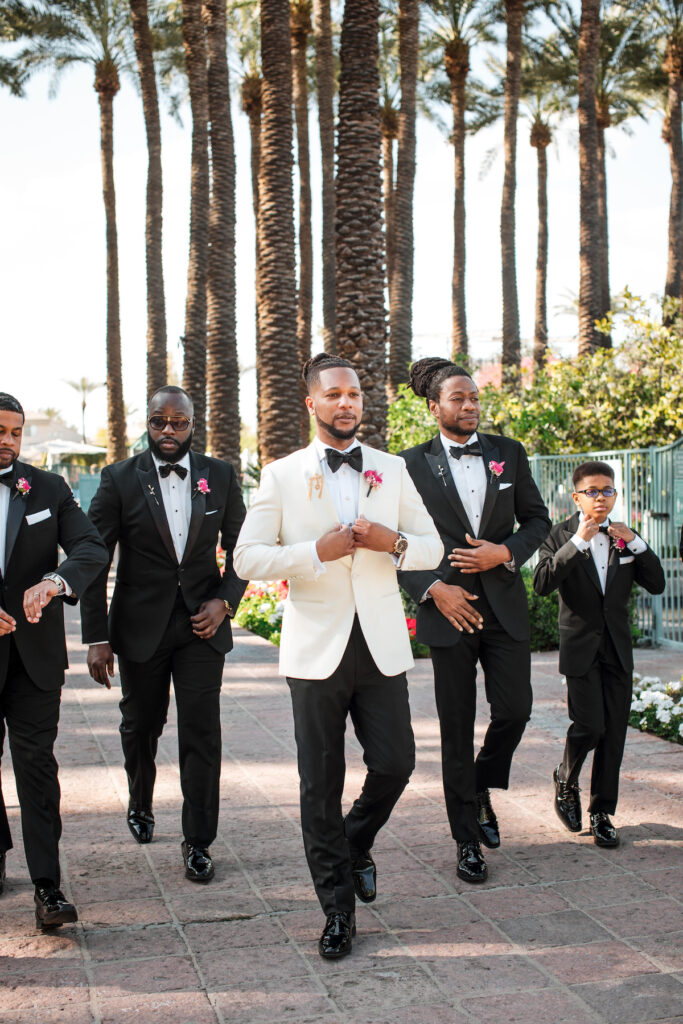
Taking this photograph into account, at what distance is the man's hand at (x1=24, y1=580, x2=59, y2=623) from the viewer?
4145mm

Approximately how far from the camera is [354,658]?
13.8ft

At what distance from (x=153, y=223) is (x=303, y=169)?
5.32 m

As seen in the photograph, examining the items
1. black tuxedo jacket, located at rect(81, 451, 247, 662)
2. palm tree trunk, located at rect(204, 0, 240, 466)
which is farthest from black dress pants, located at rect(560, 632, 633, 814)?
palm tree trunk, located at rect(204, 0, 240, 466)

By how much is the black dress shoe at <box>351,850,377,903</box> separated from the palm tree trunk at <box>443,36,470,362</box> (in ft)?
92.7

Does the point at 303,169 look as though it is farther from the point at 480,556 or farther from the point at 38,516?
the point at 38,516

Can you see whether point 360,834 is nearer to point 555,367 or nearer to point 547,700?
point 547,700

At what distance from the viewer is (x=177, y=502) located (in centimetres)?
523

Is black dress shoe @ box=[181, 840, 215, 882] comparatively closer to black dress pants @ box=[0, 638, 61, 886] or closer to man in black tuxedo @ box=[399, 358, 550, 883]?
black dress pants @ box=[0, 638, 61, 886]

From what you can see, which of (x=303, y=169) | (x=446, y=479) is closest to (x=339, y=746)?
(x=446, y=479)

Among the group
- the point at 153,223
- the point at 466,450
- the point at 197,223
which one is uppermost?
the point at 153,223

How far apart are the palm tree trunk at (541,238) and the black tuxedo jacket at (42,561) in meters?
30.0

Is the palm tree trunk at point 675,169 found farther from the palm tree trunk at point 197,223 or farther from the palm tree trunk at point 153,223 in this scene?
the palm tree trunk at point 153,223

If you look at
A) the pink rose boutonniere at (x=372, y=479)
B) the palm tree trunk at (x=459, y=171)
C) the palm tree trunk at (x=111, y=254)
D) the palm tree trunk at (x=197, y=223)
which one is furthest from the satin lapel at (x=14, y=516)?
the palm tree trunk at (x=111, y=254)

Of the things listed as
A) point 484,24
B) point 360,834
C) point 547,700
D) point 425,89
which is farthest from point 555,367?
point 425,89
